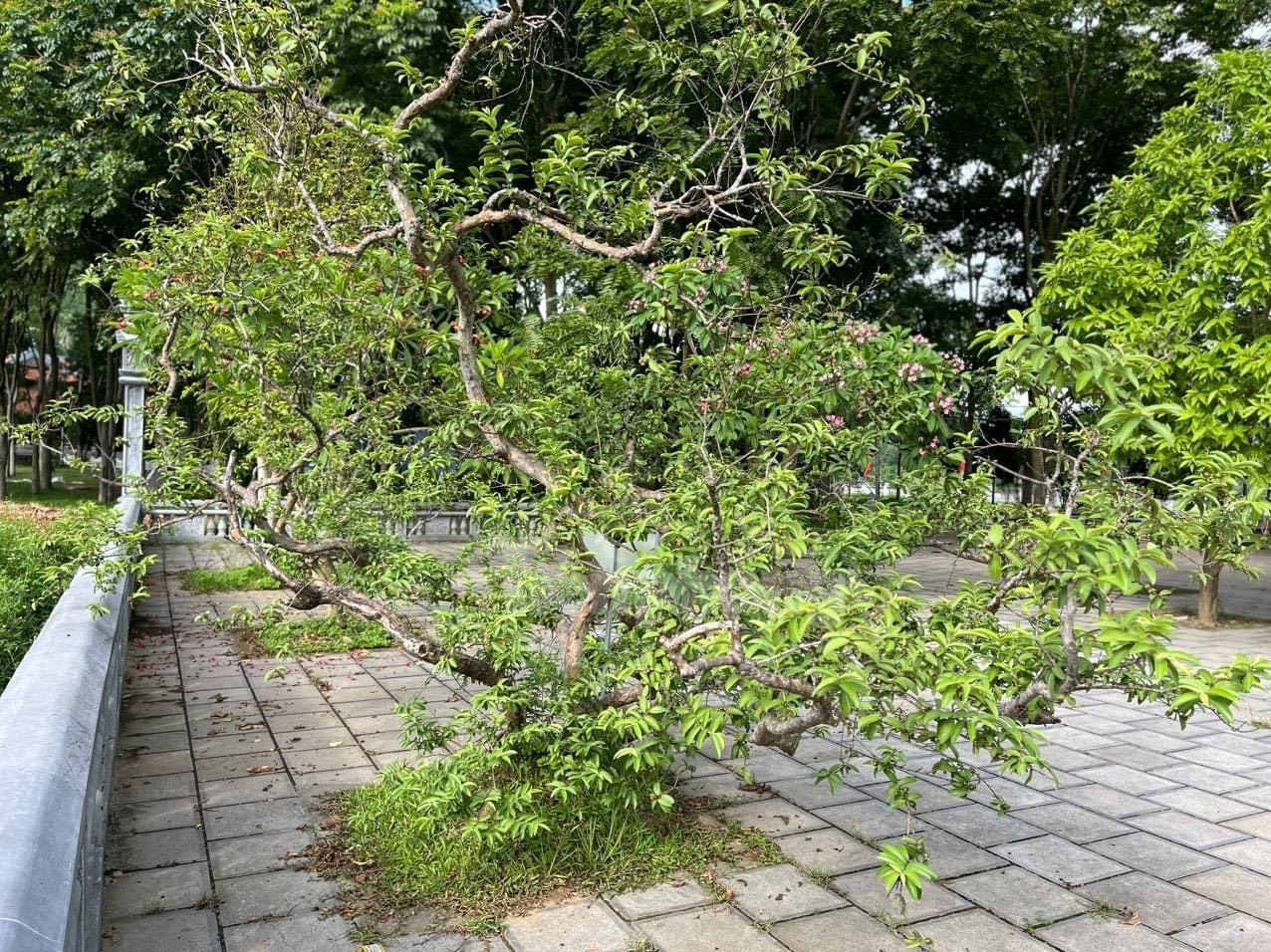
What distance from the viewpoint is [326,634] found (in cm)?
663

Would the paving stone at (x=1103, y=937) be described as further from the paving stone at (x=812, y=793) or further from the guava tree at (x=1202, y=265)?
the guava tree at (x=1202, y=265)

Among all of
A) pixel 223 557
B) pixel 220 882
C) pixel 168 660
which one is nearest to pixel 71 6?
pixel 223 557

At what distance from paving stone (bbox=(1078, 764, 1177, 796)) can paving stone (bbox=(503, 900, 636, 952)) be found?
2.68m

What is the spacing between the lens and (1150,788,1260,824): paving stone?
12.9 feet

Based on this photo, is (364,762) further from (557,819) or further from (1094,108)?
(1094,108)

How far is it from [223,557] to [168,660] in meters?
4.47

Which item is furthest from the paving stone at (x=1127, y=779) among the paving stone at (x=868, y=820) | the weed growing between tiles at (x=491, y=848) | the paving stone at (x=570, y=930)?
the paving stone at (x=570, y=930)

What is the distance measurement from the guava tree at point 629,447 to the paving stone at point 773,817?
1.58 feet

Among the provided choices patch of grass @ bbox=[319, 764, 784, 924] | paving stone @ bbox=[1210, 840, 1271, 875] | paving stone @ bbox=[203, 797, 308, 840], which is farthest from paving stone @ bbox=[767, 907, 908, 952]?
paving stone @ bbox=[203, 797, 308, 840]

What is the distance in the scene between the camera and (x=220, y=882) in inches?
116

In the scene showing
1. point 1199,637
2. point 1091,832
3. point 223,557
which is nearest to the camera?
point 1091,832

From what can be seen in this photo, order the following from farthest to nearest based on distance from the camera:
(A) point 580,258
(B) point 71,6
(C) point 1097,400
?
(B) point 71,6, (A) point 580,258, (C) point 1097,400

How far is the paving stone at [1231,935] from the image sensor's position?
278 cm

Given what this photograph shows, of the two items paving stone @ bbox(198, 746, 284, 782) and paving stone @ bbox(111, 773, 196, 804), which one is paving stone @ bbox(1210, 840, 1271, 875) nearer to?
paving stone @ bbox(198, 746, 284, 782)
